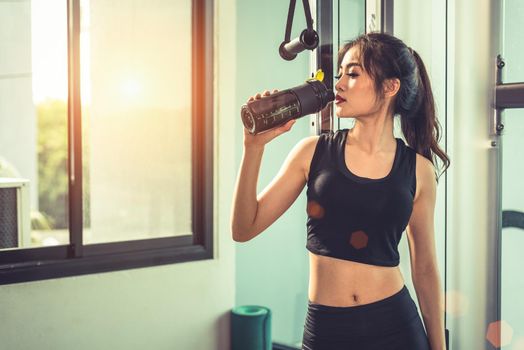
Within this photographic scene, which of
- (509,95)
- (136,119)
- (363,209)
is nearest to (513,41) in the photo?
(509,95)

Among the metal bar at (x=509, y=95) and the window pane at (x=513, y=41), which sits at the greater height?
the window pane at (x=513, y=41)

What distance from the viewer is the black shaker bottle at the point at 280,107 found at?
34.7 inches

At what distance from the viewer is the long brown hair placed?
105 centimetres

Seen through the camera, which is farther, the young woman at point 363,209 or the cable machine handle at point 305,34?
the cable machine handle at point 305,34

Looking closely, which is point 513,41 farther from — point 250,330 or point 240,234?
point 250,330

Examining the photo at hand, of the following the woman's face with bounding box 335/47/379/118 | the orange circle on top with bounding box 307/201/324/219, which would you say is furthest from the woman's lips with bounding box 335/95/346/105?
the orange circle on top with bounding box 307/201/324/219

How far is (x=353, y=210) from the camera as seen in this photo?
3.24ft

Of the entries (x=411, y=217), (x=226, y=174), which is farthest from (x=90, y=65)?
(x=411, y=217)

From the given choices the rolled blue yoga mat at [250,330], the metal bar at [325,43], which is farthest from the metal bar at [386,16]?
the rolled blue yoga mat at [250,330]

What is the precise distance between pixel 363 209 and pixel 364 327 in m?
0.22

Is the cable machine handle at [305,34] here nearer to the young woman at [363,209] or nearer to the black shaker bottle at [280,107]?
the young woman at [363,209]

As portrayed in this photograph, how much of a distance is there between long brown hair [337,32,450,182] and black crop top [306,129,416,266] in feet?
0.52

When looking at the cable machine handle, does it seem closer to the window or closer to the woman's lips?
the woman's lips

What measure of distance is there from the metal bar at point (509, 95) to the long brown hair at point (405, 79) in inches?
16.6
